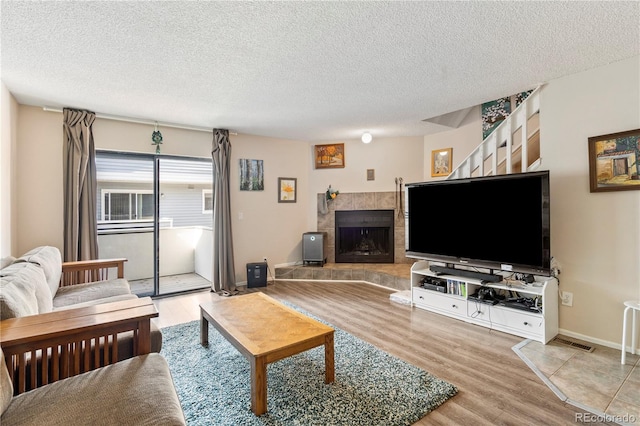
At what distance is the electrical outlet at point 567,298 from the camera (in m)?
2.72

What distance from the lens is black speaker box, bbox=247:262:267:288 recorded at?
4.53 meters

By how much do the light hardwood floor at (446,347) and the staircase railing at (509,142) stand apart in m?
1.69

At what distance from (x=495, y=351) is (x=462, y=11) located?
98.1 inches

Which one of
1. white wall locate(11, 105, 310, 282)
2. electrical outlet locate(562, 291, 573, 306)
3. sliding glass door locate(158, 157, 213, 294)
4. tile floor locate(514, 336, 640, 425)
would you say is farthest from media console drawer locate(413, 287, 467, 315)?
sliding glass door locate(158, 157, 213, 294)

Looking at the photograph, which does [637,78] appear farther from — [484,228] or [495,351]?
[495,351]

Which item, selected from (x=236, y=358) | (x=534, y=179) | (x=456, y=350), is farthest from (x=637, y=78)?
(x=236, y=358)

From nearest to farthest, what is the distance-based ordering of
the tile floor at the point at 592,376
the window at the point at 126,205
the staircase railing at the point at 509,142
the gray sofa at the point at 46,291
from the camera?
1. the gray sofa at the point at 46,291
2. the tile floor at the point at 592,376
3. the staircase railing at the point at 509,142
4. the window at the point at 126,205

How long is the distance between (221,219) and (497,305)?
11.6ft

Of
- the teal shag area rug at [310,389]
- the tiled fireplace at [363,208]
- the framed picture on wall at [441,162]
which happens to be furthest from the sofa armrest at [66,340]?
the framed picture on wall at [441,162]

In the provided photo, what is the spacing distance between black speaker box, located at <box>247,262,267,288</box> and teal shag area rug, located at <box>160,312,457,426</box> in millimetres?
1964

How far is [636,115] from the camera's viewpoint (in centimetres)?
236

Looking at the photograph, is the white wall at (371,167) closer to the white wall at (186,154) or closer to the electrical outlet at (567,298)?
the white wall at (186,154)

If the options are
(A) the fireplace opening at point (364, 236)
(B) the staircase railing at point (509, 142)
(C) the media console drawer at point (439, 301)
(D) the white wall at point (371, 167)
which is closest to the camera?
(B) the staircase railing at point (509, 142)

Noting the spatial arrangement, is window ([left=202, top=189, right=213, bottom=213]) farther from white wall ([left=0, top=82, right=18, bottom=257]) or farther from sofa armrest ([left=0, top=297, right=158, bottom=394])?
sofa armrest ([left=0, top=297, right=158, bottom=394])
